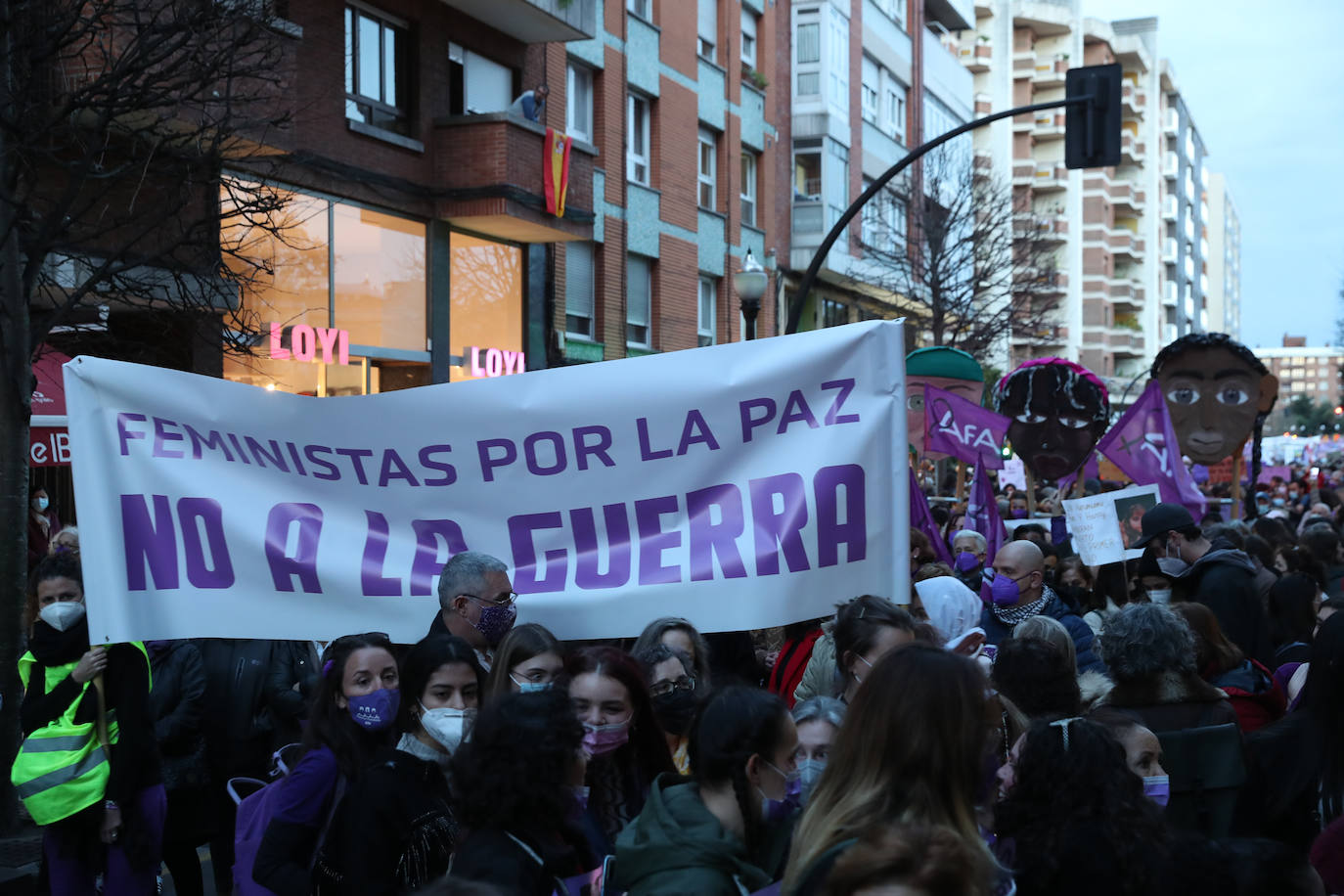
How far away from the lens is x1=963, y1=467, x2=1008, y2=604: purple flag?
35.5 ft

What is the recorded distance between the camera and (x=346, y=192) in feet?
54.3

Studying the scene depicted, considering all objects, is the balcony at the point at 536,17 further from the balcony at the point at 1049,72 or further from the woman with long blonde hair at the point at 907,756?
the balcony at the point at 1049,72

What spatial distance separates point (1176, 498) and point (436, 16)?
1137cm

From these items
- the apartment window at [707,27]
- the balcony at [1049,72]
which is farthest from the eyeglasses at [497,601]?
the balcony at [1049,72]

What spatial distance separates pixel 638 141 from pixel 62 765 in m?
20.1

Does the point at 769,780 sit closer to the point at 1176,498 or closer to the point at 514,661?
the point at 514,661

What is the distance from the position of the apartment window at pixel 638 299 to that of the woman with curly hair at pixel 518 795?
2042cm

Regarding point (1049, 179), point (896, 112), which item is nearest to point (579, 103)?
point (896, 112)

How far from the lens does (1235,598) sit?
7.17 m

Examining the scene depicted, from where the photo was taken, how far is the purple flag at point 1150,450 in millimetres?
12086

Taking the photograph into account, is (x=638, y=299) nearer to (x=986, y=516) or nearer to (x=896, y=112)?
(x=986, y=516)

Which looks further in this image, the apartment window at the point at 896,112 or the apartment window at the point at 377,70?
the apartment window at the point at 896,112

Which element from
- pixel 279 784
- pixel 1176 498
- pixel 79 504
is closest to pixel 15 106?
pixel 79 504

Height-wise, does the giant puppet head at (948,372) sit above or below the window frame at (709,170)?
below
